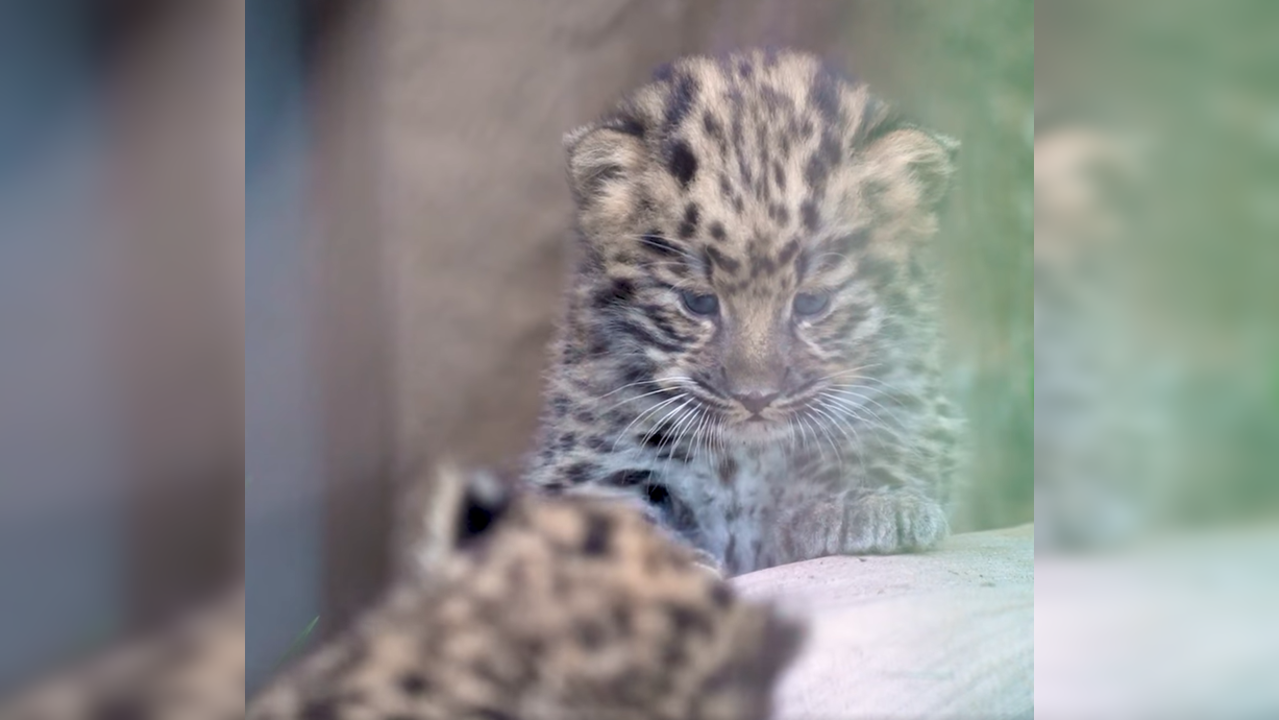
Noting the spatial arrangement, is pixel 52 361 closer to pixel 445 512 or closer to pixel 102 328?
pixel 102 328

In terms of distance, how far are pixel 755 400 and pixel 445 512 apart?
465mm

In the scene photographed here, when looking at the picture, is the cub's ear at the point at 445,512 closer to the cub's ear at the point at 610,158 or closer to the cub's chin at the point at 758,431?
the cub's chin at the point at 758,431

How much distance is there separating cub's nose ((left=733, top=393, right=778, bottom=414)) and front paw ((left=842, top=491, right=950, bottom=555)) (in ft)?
0.75

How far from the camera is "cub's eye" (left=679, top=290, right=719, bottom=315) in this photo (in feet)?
4.66

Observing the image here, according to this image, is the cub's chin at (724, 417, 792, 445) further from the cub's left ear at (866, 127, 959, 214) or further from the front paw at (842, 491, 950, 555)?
the cub's left ear at (866, 127, 959, 214)

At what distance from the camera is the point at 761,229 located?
1.39 m

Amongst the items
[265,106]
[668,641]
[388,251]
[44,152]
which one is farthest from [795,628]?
[44,152]

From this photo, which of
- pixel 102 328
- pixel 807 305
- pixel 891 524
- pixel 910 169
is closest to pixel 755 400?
pixel 807 305

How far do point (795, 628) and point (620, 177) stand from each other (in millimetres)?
715

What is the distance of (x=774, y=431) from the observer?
1431 millimetres

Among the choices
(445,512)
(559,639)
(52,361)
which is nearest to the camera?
(559,639)

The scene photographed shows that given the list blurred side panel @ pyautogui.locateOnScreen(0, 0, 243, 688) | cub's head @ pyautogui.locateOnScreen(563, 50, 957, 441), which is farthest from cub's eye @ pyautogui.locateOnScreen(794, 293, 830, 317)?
blurred side panel @ pyautogui.locateOnScreen(0, 0, 243, 688)

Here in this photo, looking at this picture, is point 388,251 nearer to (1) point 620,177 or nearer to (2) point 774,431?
(1) point 620,177

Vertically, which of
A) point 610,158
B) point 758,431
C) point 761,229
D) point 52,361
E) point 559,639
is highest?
point 610,158
